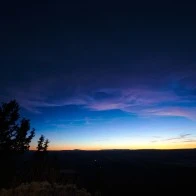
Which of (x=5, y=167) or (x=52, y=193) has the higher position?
(x=5, y=167)

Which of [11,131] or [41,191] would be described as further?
[11,131]

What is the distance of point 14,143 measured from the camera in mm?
22875

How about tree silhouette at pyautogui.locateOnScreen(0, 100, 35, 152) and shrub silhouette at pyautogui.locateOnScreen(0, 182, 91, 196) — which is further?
tree silhouette at pyautogui.locateOnScreen(0, 100, 35, 152)

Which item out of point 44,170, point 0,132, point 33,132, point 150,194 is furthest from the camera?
point 150,194

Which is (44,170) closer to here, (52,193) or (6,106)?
(52,193)

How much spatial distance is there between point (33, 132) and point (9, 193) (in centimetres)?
1930

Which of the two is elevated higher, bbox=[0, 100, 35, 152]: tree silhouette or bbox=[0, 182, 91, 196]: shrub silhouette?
bbox=[0, 100, 35, 152]: tree silhouette

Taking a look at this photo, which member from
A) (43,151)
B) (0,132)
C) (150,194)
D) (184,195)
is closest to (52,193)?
(0,132)

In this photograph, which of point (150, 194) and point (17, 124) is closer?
point (17, 124)

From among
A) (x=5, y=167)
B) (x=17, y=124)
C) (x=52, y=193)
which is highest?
(x=17, y=124)

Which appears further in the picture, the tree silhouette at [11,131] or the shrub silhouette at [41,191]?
the tree silhouette at [11,131]

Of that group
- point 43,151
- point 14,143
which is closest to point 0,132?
point 14,143

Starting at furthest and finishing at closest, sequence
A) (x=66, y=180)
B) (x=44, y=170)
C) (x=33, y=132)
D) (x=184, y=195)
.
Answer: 1. (x=184, y=195)
2. (x=33, y=132)
3. (x=44, y=170)
4. (x=66, y=180)

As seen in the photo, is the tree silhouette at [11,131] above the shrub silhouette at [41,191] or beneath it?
above
